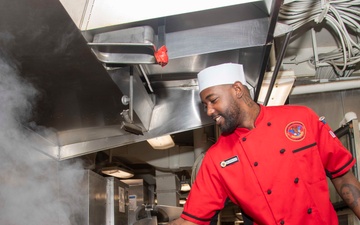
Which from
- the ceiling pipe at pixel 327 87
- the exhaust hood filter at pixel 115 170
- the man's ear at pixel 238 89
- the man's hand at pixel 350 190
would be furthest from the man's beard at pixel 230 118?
the exhaust hood filter at pixel 115 170

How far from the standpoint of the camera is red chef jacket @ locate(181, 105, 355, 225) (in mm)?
2213

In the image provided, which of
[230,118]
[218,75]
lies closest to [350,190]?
[230,118]

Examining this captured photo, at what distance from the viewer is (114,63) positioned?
2.11 m

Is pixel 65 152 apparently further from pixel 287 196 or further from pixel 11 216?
pixel 287 196

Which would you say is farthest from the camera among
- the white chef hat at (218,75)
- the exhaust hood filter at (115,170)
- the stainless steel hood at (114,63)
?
the exhaust hood filter at (115,170)

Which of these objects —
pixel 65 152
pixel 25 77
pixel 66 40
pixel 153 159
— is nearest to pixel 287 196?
pixel 66 40

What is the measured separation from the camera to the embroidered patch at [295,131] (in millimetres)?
2340

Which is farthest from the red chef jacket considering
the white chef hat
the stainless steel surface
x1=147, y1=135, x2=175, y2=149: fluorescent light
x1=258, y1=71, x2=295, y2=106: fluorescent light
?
x1=147, y1=135, x2=175, y2=149: fluorescent light

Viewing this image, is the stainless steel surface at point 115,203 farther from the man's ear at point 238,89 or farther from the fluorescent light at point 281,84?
the man's ear at point 238,89

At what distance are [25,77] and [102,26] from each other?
0.62 metres

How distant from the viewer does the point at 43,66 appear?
192cm

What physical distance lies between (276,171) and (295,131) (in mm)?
333

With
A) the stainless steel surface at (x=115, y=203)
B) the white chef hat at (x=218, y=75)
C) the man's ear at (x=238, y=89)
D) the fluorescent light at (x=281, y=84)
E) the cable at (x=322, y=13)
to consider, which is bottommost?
the stainless steel surface at (x=115, y=203)

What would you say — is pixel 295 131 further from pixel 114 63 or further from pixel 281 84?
pixel 114 63
